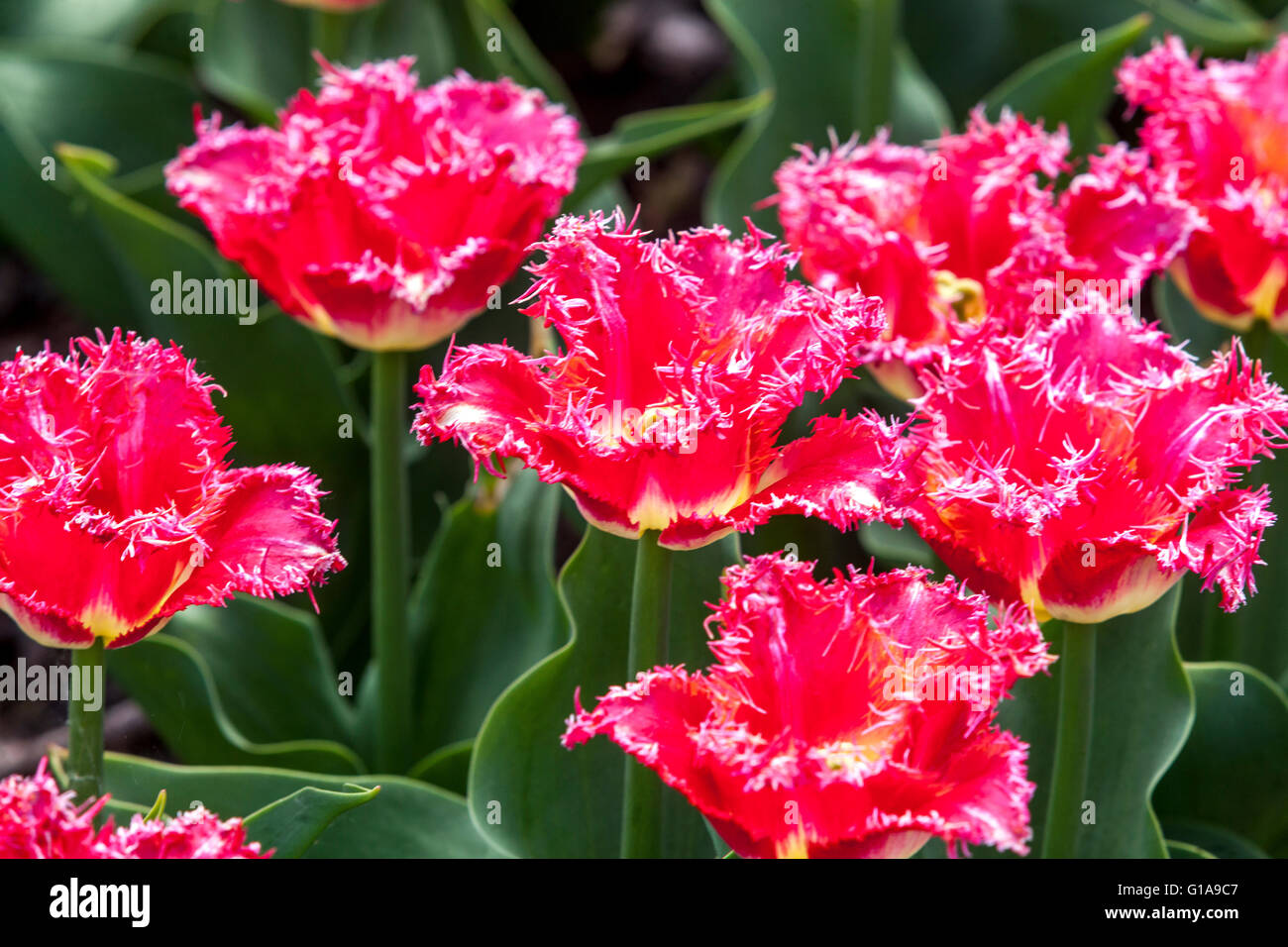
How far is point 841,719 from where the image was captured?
0.68 m

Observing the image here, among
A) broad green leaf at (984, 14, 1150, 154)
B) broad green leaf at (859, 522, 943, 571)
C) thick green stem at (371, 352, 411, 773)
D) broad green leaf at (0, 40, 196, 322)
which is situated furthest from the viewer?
broad green leaf at (0, 40, 196, 322)

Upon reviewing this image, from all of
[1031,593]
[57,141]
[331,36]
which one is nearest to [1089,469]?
[1031,593]

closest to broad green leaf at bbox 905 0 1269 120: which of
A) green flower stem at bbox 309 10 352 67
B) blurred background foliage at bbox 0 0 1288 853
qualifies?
blurred background foliage at bbox 0 0 1288 853

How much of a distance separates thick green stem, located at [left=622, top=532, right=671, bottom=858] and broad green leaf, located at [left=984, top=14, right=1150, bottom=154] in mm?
889

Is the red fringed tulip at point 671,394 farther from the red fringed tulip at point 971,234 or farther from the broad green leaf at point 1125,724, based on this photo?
the broad green leaf at point 1125,724

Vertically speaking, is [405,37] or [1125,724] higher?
[405,37]

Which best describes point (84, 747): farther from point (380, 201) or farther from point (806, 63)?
point (806, 63)

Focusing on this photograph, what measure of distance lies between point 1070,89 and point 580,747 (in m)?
0.89

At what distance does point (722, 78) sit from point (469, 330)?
959 mm

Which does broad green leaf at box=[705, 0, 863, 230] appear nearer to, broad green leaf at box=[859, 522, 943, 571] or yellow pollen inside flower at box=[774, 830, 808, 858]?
broad green leaf at box=[859, 522, 943, 571]

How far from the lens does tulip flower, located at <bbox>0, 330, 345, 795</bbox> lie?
27.9 inches

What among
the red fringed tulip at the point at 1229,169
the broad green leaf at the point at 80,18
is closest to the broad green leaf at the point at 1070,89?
the red fringed tulip at the point at 1229,169
